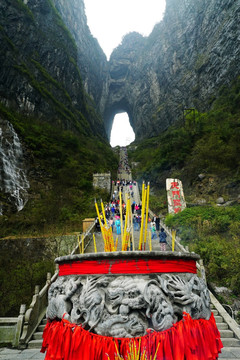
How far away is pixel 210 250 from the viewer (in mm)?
8461

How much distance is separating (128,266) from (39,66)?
1314 inches

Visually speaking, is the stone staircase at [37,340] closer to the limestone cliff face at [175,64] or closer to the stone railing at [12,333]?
the stone railing at [12,333]

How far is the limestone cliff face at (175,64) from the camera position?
33.9m

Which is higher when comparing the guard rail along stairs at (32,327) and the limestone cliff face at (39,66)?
the limestone cliff face at (39,66)

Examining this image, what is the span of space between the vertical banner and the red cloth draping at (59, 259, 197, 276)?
514 inches

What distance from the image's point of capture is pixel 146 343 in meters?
2.07

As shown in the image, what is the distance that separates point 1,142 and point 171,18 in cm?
5281

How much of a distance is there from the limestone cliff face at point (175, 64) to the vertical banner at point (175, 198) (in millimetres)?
21479

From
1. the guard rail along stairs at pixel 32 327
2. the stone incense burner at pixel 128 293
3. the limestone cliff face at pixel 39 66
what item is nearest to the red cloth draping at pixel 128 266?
the stone incense burner at pixel 128 293

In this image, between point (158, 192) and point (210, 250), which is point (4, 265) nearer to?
point (210, 250)

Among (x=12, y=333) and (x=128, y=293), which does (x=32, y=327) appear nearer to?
(x=12, y=333)

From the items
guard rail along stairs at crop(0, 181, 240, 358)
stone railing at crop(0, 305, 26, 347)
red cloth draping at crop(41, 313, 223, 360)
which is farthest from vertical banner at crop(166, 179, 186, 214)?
red cloth draping at crop(41, 313, 223, 360)

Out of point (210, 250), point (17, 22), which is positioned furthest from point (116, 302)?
point (17, 22)

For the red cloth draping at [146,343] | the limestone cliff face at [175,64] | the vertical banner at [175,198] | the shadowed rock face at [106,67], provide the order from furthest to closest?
the limestone cliff face at [175,64]
the shadowed rock face at [106,67]
the vertical banner at [175,198]
the red cloth draping at [146,343]
